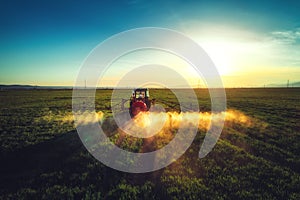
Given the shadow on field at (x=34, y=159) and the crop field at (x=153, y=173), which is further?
the shadow on field at (x=34, y=159)

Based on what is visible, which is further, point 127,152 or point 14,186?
point 127,152

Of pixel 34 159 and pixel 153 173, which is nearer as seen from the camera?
pixel 153 173

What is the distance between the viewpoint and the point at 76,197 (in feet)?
17.9

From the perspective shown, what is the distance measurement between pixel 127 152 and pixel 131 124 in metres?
5.42

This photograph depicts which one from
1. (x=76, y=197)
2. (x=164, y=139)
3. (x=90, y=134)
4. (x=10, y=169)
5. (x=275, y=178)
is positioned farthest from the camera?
(x=90, y=134)

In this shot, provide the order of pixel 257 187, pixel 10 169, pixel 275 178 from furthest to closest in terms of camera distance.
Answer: pixel 10 169, pixel 275 178, pixel 257 187

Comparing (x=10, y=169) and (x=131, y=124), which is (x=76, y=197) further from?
(x=131, y=124)

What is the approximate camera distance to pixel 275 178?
6410 mm

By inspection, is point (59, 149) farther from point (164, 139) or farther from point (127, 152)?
point (164, 139)

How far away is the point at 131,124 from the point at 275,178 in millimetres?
9099

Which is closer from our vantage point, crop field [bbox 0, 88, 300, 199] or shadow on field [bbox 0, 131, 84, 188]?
crop field [bbox 0, 88, 300, 199]

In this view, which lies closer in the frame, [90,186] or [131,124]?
[90,186]

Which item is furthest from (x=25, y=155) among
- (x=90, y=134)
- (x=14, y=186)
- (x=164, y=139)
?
(x=164, y=139)

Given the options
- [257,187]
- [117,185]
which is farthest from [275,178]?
[117,185]
